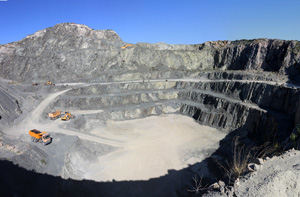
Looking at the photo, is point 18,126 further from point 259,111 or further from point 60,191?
point 259,111

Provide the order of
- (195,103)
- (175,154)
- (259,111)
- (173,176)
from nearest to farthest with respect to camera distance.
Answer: (173,176), (175,154), (259,111), (195,103)

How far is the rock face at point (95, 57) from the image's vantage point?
1828 inches

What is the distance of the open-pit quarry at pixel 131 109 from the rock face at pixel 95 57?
11.5 inches

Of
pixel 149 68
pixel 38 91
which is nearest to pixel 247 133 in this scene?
pixel 149 68

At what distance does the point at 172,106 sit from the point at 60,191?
27.1m

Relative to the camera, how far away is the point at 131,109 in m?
35.4

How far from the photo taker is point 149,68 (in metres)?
51.9

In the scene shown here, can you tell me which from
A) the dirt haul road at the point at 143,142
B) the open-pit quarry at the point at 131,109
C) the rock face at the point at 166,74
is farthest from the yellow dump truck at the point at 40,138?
the rock face at the point at 166,74

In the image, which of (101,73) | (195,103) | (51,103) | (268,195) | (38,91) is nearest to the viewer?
(268,195)

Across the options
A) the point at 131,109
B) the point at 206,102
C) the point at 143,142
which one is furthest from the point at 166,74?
the point at 143,142

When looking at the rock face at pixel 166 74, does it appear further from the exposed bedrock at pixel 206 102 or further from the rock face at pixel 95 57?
the rock face at pixel 95 57

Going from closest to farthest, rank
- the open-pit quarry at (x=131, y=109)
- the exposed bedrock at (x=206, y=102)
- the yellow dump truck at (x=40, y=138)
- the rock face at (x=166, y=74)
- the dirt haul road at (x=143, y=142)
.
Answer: the open-pit quarry at (x=131, y=109) < the dirt haul road at (x=143, y=142) < the yellow dump truck at (x=40, y=138) < the exposed bedrock at (x=206, y=102) < the rock face at (x=166, y=74)

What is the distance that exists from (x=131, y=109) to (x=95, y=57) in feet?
75.2

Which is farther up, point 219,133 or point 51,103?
point 219,133
